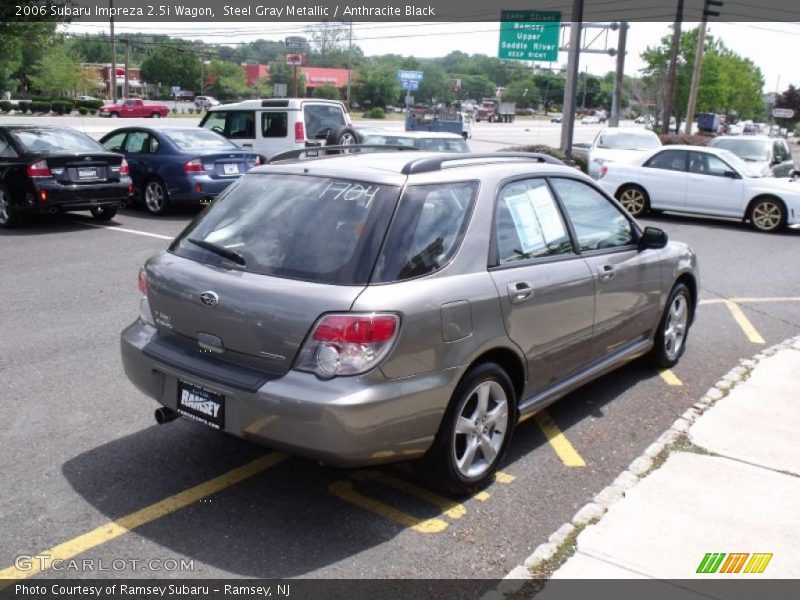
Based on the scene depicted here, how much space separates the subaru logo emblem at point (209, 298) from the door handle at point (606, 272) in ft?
8.00

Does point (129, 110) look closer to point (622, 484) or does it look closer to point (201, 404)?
point (201, 404)

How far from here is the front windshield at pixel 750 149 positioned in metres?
18.6

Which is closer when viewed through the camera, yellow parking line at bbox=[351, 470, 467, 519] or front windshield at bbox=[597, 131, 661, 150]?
yellow parking line at bbox=[351, 470, 467, 519]

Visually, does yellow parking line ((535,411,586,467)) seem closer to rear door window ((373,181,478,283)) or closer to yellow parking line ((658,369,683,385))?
yellow parking line ((658,369,683,385))

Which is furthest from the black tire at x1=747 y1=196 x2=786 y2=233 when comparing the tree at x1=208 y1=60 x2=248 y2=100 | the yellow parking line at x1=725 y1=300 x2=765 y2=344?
the tree at x1=208 y1=60 x2=248 y2=100

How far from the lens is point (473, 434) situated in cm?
404

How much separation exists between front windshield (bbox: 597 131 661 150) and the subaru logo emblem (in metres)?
17.6

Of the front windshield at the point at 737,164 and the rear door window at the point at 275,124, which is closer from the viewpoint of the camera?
the front windshield at the point at 737,164

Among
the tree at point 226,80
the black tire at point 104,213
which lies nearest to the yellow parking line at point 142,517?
the black tire at point 104,213

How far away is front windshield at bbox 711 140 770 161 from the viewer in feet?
61.2

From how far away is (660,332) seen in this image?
6.09 metres

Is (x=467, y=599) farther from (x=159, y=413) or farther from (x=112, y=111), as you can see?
(x=112, y=111)

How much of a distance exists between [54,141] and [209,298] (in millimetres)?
9395

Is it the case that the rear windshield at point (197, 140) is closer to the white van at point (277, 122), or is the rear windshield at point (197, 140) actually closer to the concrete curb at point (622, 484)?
the white van at point (277, 122)
